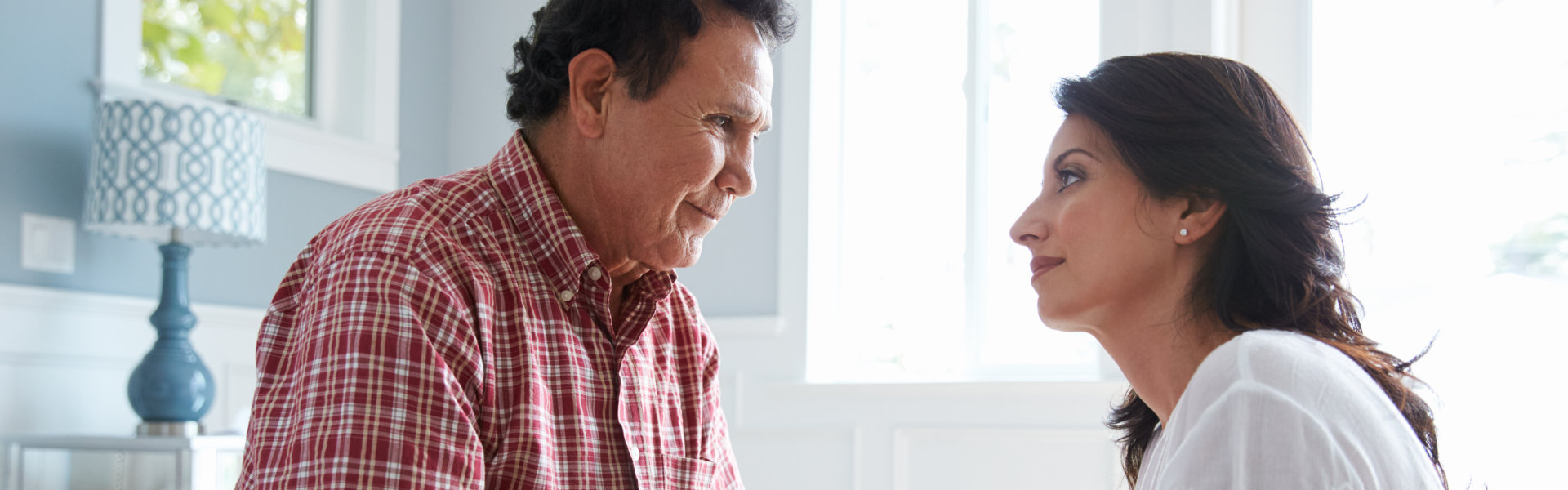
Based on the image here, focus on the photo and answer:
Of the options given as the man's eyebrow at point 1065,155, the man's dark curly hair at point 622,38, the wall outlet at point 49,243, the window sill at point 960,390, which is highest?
the man's dark curly hair at point 622,38

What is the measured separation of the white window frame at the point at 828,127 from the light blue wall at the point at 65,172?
4.58ft

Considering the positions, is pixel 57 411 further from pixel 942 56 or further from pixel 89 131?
pixel 942 56

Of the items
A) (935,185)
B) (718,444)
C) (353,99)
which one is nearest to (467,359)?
(718,444)

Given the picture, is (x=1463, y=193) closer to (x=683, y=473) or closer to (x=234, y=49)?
(x=683, y=473)

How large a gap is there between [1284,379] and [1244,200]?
1.03 feet

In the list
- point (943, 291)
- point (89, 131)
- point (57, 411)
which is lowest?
point (57, 411)

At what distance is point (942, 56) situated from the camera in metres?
3.51

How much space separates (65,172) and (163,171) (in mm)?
329

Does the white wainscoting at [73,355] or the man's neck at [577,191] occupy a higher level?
the man's neck at [577,191]

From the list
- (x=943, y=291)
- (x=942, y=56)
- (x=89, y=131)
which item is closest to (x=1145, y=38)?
(x=942, y=56)

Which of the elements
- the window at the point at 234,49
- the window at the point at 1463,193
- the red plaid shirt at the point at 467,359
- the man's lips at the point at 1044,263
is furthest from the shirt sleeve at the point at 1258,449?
the window at the point at 234,49

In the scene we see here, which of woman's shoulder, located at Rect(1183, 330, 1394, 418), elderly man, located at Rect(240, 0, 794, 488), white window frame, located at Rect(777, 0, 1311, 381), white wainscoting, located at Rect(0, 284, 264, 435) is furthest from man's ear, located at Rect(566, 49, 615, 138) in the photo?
white window frame, located at Rect(777, 0, 1311, 381)

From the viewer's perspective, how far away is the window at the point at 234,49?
9.88ft

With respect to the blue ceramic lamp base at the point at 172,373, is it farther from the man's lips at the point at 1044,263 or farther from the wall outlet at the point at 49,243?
the man's lips at the point at 1044,263
